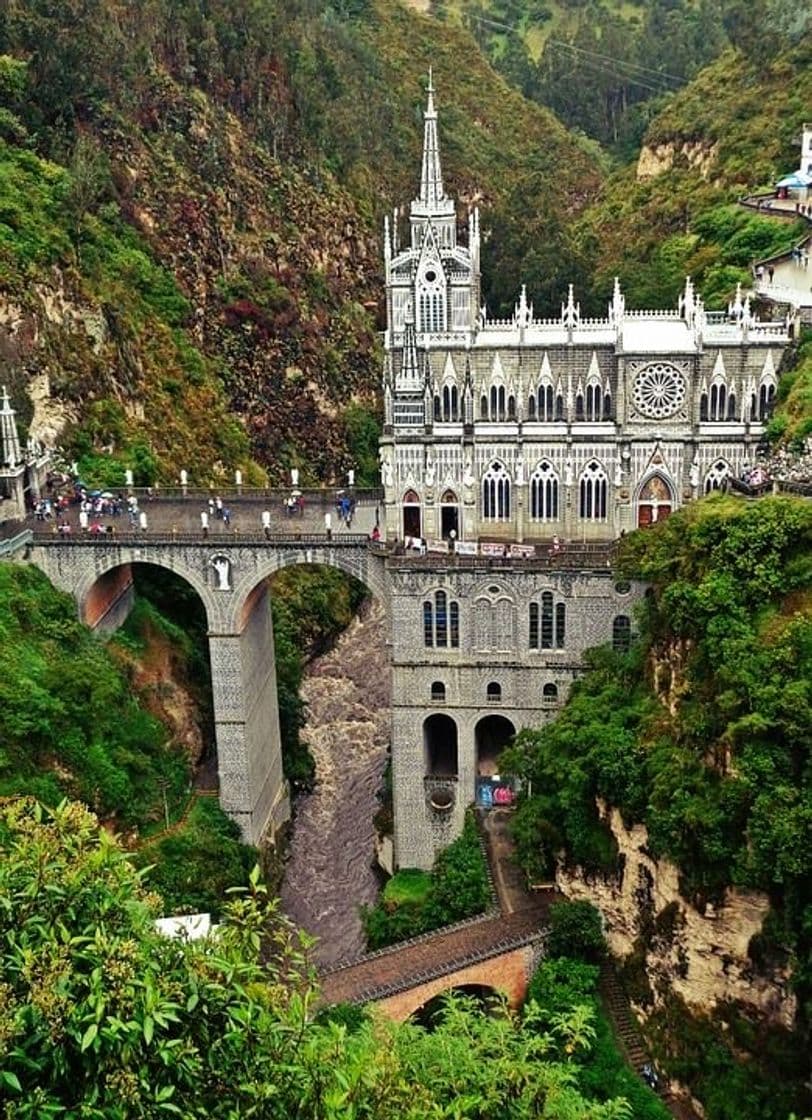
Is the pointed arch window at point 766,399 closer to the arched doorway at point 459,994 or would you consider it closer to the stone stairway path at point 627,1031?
the stone stairway path at point 627,1031

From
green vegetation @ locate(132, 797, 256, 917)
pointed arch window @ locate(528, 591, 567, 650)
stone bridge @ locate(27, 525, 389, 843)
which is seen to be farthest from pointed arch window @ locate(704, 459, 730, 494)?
green vegetation @ locate(132, 797, 256, 917)

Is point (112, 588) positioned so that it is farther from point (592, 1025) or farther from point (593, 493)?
point (592, 1025)

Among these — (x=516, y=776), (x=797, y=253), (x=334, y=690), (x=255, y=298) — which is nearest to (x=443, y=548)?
(x=516, y=776)

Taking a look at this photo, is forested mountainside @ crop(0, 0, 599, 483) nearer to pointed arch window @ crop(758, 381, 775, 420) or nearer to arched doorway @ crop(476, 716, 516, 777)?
arched doorway @ crop(476, 716, 516, 777)

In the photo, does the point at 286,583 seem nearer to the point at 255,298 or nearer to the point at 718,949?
the point at 255,298

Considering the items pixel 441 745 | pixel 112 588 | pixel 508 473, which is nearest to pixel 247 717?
pixel 441 745

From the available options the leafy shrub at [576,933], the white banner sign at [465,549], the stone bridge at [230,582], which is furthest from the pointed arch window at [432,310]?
the leafy shrub at [576,933]
